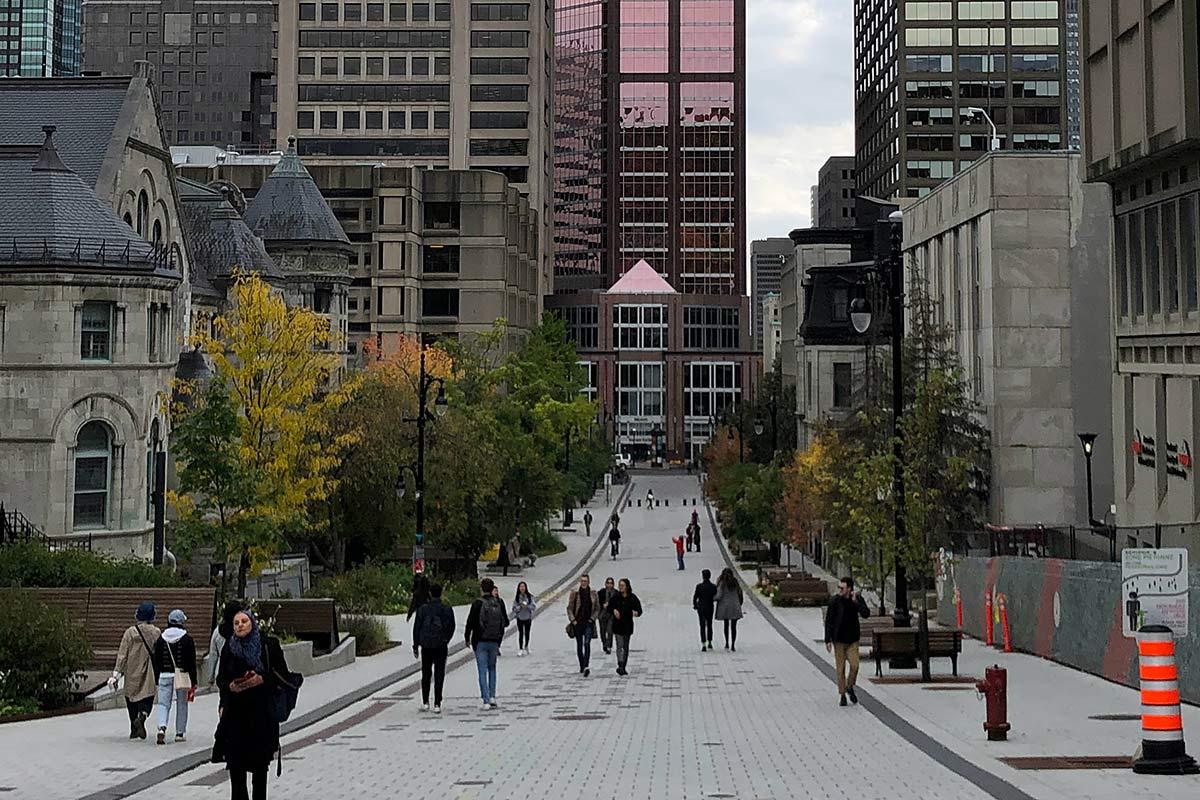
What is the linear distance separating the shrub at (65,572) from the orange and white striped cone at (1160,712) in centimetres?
1687

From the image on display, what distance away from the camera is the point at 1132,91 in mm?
28766

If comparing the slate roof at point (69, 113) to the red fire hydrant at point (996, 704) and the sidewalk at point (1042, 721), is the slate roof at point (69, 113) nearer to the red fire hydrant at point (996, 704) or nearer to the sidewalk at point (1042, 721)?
the sidewalk at point (1042, 721)

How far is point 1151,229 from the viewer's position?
29766 mm

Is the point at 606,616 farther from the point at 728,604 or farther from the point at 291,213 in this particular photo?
the point at 291,213

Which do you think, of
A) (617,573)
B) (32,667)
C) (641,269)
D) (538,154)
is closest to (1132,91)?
(32,667)

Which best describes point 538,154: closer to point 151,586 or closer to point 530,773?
point 151,586

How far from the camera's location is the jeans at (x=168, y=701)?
55.4 ft

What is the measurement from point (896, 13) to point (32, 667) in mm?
129098

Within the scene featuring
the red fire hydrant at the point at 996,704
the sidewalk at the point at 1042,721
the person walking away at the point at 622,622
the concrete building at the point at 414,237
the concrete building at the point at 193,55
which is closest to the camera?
the sidewalk at the point at 1042,721

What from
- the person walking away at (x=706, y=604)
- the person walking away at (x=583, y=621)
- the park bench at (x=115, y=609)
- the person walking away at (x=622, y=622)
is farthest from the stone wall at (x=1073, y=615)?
the park bench at (x=115, y=609)

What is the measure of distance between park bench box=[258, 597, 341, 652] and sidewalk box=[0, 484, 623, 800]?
0.76 m

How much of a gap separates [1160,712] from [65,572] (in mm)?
18567

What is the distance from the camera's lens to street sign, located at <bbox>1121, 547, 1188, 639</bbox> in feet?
44.8

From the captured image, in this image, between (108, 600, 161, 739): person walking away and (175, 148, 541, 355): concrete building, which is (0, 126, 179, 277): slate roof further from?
(175, 148, 541, 355): concrete building
